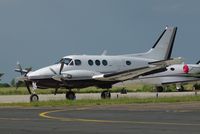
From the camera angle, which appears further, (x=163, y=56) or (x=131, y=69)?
(x=163, y=56)

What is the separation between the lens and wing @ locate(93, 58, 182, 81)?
4206 centimetres

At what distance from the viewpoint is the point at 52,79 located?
4094cm

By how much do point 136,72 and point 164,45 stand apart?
7192 mm

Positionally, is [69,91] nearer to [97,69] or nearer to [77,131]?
[97,69]

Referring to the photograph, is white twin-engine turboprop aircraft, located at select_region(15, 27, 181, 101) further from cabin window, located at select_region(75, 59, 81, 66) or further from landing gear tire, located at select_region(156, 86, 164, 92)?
landing gear tire, located at select_region(156, 86, 164, 92)

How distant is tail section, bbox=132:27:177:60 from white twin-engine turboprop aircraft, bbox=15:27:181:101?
9.14 ft

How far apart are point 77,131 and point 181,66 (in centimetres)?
5420

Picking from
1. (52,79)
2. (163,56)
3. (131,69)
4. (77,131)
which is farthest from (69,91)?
(77,131)

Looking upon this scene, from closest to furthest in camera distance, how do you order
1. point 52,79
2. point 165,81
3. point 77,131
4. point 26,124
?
point 77,131, point 26,124, point 52,79, point 165,81

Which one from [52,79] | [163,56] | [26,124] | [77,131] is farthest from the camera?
[163,56]

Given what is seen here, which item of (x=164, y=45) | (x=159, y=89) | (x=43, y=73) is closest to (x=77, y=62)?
(x=43, y=73)

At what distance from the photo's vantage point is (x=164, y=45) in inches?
1935

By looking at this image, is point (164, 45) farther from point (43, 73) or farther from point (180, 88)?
point (180, 88)

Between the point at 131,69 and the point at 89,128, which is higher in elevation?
the point at 131,69
